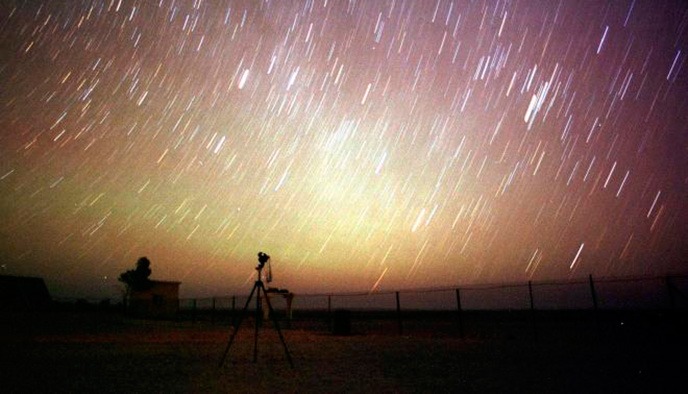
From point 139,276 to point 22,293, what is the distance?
770 inches

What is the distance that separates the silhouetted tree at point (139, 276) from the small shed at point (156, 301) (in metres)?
0.85

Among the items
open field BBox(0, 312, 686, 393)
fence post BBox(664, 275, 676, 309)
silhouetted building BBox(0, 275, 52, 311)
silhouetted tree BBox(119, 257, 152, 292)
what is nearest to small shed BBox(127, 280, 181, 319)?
silhouetted tree BBox(119, 257, 152, 292)

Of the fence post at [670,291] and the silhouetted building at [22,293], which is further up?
the silhouetted building at [22,293]

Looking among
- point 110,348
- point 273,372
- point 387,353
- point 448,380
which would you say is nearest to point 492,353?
point 387,353

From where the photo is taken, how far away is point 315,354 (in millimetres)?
10562

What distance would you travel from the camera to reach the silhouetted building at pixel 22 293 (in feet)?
156

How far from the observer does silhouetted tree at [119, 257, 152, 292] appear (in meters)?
40.1

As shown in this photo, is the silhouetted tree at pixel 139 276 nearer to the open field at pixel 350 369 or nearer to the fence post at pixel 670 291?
the open field at pixel 350 369

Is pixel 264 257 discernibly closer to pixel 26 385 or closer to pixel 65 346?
pixel 26 385

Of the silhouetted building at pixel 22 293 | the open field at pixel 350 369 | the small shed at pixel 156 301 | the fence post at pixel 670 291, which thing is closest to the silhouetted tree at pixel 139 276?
the small shed at pixel 156 301

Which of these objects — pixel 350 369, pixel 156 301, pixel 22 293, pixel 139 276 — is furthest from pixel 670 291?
pixel 22 293

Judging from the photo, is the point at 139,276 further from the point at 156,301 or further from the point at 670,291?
the point at 670,291

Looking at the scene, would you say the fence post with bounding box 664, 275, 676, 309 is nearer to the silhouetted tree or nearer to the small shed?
the small shed

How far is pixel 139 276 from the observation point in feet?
141
